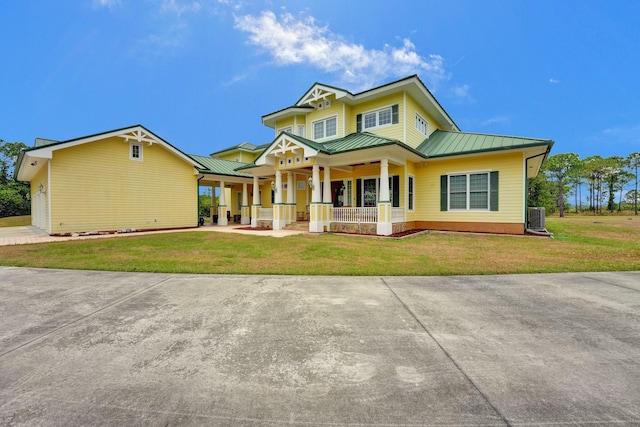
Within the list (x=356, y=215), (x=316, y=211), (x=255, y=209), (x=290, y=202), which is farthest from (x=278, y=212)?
(x=356, y=215)

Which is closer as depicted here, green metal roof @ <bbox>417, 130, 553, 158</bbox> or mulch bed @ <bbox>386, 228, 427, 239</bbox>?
green metal roof @ <bbox>417, 130, 553, 158</bbox>

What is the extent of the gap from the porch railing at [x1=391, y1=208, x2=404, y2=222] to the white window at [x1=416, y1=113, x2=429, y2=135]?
5221 millimetres

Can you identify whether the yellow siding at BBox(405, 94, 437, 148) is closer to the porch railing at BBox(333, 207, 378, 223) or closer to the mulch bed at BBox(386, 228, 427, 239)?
the porch railing at BBox(333, 207, 378, 223)

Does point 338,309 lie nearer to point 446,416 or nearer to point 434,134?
point 446,416

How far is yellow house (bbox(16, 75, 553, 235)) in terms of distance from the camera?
493 inches

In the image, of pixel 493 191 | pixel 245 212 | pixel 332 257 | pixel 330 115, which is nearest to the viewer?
pixel 332 257

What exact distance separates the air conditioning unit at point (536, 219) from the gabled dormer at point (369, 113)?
22.4 feet

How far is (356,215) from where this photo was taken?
13.5 meters

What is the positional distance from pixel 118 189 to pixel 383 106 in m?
15.1

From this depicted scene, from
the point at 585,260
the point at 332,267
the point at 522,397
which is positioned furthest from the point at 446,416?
the point at 585,260

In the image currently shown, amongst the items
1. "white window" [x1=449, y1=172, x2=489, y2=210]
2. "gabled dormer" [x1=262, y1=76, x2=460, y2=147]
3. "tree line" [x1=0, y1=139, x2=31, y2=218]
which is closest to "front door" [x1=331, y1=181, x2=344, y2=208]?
"gabled dormer" [x1=262, y1=76, x2=460, y2=147]

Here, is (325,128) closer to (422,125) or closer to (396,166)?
(396,166)

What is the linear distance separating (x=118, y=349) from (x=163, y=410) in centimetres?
126

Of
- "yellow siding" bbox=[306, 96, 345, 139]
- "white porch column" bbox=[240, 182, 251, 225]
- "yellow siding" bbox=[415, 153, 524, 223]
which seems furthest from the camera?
"white porch column" bbox=[240, 182, 251, 225]
